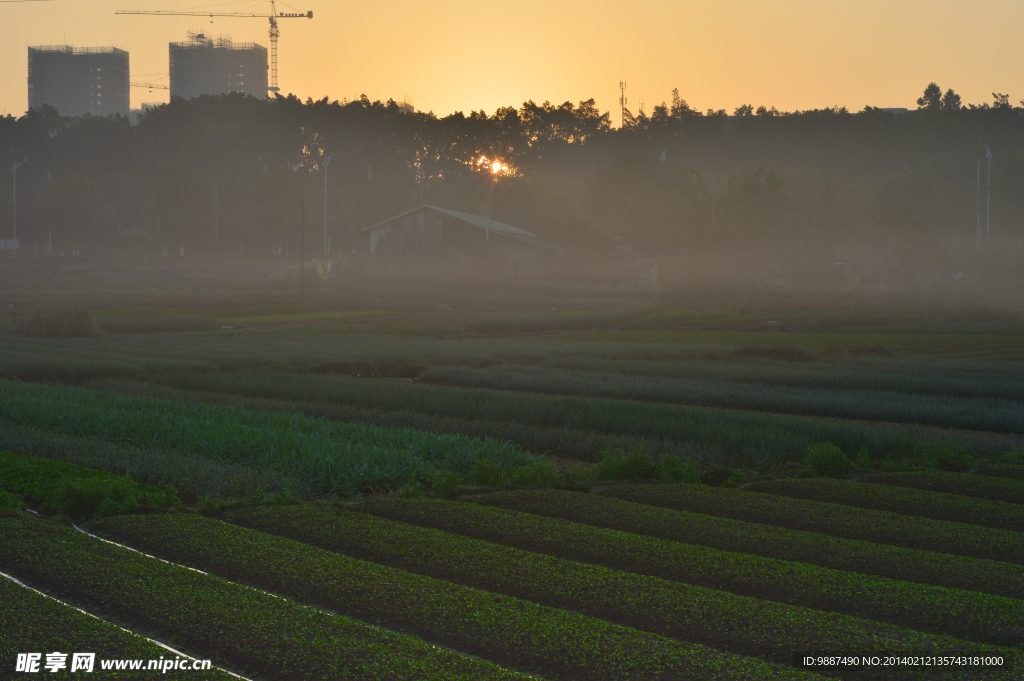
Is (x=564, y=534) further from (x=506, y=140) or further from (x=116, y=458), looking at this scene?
(x=506, y=140)

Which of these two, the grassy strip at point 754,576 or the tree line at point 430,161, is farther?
the tree line at point 430,161

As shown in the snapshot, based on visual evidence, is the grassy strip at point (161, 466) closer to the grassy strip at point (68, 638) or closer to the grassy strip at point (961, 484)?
the grassy strip at point (68, 638)

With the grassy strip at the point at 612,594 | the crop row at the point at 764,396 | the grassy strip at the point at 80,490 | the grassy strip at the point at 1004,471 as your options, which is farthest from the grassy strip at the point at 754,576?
the crop row at the point at 764,396

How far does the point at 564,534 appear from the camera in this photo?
Result: 307 inches

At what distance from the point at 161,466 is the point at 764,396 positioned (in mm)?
12219

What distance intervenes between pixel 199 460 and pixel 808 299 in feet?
160

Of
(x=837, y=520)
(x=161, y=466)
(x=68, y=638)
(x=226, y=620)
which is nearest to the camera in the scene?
(x=68, y=638)

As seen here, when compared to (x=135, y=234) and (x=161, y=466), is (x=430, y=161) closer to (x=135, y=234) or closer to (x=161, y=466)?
(x=135, y=234)

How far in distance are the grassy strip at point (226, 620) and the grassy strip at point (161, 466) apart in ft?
8.52

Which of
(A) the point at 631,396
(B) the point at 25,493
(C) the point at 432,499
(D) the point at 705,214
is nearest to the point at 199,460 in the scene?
(B) the point at 25,493

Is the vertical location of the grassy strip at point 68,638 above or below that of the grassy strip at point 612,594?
above

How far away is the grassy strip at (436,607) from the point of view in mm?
4953

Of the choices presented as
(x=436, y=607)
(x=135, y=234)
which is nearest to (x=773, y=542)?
(x=436, y=607)

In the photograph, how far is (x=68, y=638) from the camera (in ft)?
16.9
